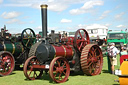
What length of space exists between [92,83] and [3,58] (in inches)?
156

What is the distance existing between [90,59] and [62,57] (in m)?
1.45

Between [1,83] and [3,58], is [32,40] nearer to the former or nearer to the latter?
[3,58]

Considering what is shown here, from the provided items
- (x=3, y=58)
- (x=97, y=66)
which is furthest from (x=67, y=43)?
(x=3, y=58)

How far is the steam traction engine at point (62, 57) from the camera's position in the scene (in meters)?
6.53

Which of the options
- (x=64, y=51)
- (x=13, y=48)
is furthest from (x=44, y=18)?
(x=13, y=48)

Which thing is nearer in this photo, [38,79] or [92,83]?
[92,83]

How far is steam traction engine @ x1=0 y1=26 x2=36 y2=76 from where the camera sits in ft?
26.8

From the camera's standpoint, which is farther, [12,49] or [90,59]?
[12,49]

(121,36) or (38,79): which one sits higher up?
(121,36)

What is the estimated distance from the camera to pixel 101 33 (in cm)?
3341

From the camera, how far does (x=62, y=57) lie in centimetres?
646

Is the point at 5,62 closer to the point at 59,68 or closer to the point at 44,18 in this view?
the point at 44,18

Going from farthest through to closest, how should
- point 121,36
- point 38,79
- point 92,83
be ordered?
1. point 121,36
2. point 38,79
3. point 92,83

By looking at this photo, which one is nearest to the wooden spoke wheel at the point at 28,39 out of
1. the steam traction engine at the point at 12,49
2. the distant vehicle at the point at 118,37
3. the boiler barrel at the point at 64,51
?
the steam traction engine at the point at 12,49
